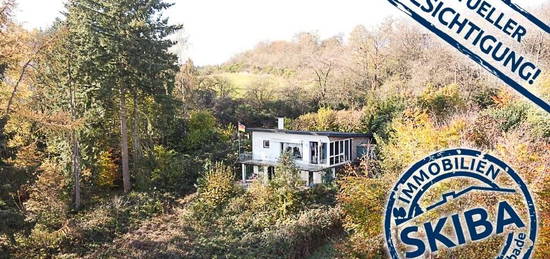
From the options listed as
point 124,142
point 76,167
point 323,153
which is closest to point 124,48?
point 124,142

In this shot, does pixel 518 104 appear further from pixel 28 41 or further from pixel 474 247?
pixel 28 41

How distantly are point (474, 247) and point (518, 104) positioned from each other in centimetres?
1311

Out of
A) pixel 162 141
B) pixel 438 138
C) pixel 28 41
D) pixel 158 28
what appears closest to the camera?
pixel 438 138

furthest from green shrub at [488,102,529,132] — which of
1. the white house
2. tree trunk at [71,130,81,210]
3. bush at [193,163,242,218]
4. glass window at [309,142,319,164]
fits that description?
tree trunk at [71,130,81,210]

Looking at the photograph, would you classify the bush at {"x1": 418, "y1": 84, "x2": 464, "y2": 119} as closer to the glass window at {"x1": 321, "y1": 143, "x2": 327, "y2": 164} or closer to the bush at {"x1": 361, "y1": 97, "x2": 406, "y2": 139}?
the bush at {"x1": 361, "y1": 97, "x2": 406, "y2": 139}

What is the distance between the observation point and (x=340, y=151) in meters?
21.8

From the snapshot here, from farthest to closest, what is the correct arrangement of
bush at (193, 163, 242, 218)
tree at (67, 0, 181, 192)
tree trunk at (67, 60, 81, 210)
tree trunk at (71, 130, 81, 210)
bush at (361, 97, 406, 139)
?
bush at (361, 97, 406, 139), tree trunk at (71, 130, 81, 210), tree trunk at (67, 60, 81, 210), tree at (67, 0, 181, 192), bush at (193, 163, 242, 218)

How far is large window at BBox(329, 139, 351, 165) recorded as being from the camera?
69.3ft

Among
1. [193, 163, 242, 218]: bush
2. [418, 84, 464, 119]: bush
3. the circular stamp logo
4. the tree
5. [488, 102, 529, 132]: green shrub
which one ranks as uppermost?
the tree

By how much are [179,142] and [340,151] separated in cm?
1085

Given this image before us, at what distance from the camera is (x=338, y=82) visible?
3128 cm

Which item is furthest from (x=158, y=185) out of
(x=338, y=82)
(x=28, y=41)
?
(x=338, y=82)

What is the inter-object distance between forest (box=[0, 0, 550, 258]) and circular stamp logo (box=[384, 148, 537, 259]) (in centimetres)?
21

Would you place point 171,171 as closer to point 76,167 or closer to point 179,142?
point 179,142
